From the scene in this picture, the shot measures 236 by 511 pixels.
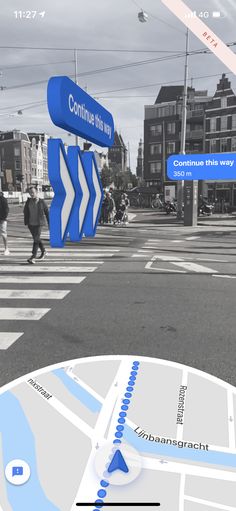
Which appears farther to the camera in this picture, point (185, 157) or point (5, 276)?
point (5, 276)

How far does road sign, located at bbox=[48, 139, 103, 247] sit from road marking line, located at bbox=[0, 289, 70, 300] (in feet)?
19.1

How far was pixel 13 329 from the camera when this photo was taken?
19.4 feet

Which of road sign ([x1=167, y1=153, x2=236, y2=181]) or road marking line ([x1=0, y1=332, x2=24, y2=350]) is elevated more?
road sign ([x1=167, y1=153, x2=236, y2=181])

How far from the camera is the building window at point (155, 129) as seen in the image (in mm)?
63987

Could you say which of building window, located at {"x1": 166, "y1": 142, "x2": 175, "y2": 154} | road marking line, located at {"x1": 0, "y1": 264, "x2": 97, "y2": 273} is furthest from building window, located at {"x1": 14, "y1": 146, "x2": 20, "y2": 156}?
road marking line, located at {"x1": 0, "y1": 264, "x2": 97, "y2": 273}

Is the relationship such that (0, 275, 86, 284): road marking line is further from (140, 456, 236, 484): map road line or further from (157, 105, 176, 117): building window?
(157, 105, 176, 117): building window

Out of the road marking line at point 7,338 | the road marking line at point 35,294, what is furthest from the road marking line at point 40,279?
the road marking line at point 7,338

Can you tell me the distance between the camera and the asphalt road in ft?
16.4

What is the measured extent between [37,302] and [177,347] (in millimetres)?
3004

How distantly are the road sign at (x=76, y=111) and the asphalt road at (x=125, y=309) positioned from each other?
123 inches

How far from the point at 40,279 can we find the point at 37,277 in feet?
0.80

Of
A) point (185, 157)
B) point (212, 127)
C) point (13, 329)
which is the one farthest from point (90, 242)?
point (212, 127)

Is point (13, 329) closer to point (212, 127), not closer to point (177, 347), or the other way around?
point (177, 347)

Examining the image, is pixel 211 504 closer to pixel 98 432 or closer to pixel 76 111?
pixel 98 432
